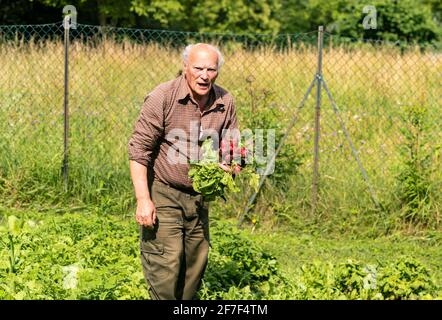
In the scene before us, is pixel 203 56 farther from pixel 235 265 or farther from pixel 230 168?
pixel 235 265

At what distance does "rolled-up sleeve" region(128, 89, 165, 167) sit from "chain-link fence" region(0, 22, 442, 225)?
3673mm

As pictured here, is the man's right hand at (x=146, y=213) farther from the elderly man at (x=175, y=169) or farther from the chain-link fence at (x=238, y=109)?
the chain-link fence at (x=238, y=109)

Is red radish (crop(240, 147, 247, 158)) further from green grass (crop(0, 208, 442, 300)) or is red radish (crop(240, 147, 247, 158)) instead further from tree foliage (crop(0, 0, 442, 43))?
tree foliage (crop(0, 0, 442, 43))

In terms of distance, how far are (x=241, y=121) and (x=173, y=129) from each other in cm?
376

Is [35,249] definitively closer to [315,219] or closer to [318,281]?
[318,281]

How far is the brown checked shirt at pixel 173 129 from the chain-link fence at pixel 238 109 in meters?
3.46

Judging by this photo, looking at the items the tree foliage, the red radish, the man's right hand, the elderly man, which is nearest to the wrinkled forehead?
the elderly man

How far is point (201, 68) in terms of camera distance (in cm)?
512

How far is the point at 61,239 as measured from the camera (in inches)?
276

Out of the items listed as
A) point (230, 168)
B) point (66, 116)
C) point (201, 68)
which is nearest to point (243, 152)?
point (230, 168)

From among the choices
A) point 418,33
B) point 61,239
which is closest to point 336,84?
point 61,239

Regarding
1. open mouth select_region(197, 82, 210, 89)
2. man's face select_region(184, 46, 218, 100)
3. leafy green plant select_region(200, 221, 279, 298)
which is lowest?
leafy green plant select_region(200, 221, 279, 298)

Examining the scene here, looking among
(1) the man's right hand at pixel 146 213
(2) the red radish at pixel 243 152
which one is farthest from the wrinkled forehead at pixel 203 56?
(1) the man's right hand at pixel 146 213

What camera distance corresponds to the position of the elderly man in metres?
5.18
